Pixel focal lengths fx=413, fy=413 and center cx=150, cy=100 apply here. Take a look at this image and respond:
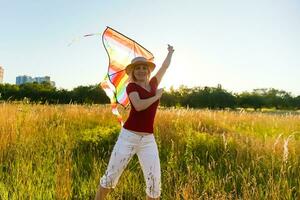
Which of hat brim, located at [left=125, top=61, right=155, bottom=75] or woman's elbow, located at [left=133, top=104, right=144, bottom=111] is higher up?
hat brim, located at [left=125, top=61, right=155, bottom=75]

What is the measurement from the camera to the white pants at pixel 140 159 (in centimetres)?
377

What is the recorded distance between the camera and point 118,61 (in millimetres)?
4969

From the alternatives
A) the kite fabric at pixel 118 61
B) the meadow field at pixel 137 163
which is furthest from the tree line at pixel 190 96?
the kite fabric at pixel 118 61

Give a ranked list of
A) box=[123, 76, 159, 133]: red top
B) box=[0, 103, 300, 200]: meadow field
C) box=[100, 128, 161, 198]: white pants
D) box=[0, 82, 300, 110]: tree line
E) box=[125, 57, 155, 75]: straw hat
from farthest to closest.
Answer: box=[0, 82, 300, 110]: tree line < box=[0, 103, 300, 200]: meadow field < box=[125, 57, 155, 75]: straw hat < box=[123, 76, 159, 133]: red top < box=[100, 128, 161, 198]: white pants

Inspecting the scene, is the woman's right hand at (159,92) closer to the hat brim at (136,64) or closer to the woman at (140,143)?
the woman at (140,143)

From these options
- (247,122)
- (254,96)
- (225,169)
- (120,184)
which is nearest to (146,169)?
(120,184)

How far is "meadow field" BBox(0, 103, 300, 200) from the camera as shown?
435 cm

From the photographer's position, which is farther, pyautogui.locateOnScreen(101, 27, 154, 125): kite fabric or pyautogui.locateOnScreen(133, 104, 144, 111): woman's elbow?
pyautogui.locateOnScreen(101, 27, 154, 125): kite fabric

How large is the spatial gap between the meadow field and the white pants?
230 millimetres

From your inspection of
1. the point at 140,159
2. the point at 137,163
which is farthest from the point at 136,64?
the point at 137,163

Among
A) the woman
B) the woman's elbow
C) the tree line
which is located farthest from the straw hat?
the tree line

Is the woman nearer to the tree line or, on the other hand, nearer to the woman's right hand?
the woman's right hand

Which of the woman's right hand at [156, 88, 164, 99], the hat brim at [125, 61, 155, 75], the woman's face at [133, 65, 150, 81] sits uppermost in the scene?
the hat brim at [125, 61, 155, 75]

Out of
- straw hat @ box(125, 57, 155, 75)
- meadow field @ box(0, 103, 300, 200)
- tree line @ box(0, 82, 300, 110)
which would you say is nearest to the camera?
straw hat @ box(125, 57, 155, 75)
